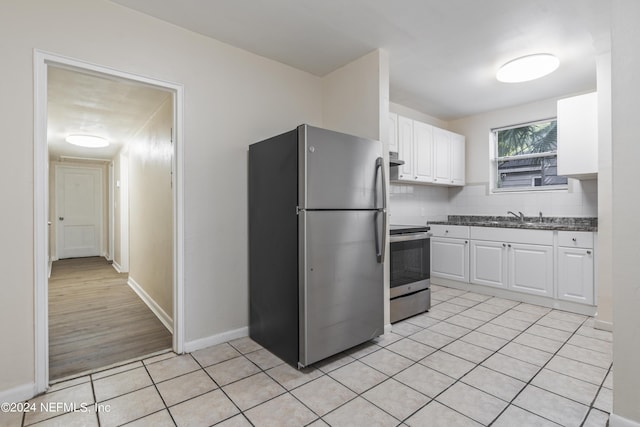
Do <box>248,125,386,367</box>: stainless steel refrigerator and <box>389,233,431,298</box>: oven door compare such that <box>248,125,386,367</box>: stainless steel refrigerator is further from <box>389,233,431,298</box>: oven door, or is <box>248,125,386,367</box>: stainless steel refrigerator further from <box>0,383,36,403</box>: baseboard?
<box>0,383,36,403</box>: baseboard

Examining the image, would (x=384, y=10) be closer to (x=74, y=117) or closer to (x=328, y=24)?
(x=328, y=24)

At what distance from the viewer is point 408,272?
3.17 m

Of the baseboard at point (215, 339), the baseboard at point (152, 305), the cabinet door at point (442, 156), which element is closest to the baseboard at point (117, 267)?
the baseboard at point (152, 305)

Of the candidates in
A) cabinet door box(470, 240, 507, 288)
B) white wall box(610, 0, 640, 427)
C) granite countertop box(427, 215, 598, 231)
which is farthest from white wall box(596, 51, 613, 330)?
white wall box(610, 0, 640, 427)

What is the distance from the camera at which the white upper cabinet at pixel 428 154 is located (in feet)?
12.7

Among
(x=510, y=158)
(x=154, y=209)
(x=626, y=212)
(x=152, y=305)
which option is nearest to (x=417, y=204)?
(x=510, y=158)

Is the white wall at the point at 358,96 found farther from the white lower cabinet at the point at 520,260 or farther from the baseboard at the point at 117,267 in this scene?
the baseboard at the point at 117,267

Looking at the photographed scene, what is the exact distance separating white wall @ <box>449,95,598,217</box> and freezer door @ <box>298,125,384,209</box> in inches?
112

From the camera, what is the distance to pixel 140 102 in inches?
→ 135

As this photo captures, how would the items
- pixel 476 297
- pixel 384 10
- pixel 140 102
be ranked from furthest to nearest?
pixel 476 297 < pixel 140 102 < pixel 384 10

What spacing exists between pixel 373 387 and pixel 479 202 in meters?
3.70

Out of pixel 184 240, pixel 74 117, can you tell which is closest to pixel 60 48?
pixel 184 240

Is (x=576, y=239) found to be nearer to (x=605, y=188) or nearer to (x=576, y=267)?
(x=576, y=267)

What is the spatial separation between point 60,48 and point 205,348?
2.31 metres
